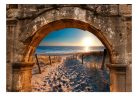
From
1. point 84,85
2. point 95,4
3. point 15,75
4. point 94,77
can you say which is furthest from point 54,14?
point 94,77

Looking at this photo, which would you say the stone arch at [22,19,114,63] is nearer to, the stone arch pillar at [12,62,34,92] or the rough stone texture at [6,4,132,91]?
the rough stone texture at [6,4,132,91]

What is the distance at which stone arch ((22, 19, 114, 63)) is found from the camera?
4543 mm

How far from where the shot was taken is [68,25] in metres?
4.96

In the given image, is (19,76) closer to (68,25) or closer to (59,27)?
(59,27)

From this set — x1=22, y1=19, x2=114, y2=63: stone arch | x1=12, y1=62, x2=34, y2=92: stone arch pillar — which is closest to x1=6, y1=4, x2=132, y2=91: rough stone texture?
x1=22, y1=19, x2=114, y2=63: stone arch

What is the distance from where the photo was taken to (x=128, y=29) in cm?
450

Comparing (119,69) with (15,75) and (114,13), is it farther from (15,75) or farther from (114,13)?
(15,75)

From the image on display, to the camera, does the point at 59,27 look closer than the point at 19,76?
No

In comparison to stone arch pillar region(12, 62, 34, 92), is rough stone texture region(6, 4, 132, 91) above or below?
above

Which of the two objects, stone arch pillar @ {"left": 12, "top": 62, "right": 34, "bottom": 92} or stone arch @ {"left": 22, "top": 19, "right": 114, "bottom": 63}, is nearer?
stone arch @ {"left": 22, "top": 19, "right": 114, "bottom": 63}

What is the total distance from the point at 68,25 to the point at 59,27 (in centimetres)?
22

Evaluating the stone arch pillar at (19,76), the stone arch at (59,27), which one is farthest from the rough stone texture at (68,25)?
the stone arch pillar at (19,76)

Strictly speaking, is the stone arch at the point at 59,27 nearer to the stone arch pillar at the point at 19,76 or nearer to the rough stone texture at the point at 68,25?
the rough stone texture at the point at 68,25

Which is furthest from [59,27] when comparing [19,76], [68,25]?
[19,76]
